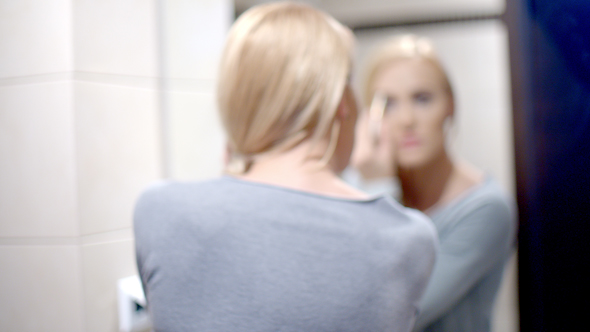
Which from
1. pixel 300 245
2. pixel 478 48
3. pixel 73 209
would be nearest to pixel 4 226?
pixel 73 209

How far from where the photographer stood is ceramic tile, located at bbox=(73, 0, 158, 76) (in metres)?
0.75

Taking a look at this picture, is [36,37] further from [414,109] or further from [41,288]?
[414,109]

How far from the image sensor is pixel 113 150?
80 cm

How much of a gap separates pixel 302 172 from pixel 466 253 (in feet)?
0.75

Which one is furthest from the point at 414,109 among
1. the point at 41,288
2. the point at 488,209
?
the point at 41,288

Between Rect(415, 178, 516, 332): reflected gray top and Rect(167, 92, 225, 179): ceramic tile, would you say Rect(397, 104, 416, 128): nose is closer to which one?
Rect(415, 178, 516, 332): reflected gray top

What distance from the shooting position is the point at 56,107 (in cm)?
74

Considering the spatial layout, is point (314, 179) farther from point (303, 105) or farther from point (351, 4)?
point (351, 4)

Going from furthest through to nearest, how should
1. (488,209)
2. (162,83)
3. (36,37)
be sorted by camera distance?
(162,83), (36,37), (488,209)

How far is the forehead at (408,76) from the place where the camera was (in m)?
0.59

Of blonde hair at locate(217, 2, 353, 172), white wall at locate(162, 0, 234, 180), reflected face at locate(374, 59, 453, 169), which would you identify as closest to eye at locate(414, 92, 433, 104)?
reflected face at locate(374, 59, 453, 169)

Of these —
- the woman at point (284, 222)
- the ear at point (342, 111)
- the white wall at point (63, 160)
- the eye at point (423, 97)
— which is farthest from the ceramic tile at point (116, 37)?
the eye at point (423, 97)

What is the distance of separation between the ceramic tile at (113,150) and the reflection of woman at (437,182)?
428mm

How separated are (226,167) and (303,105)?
0.57ft
